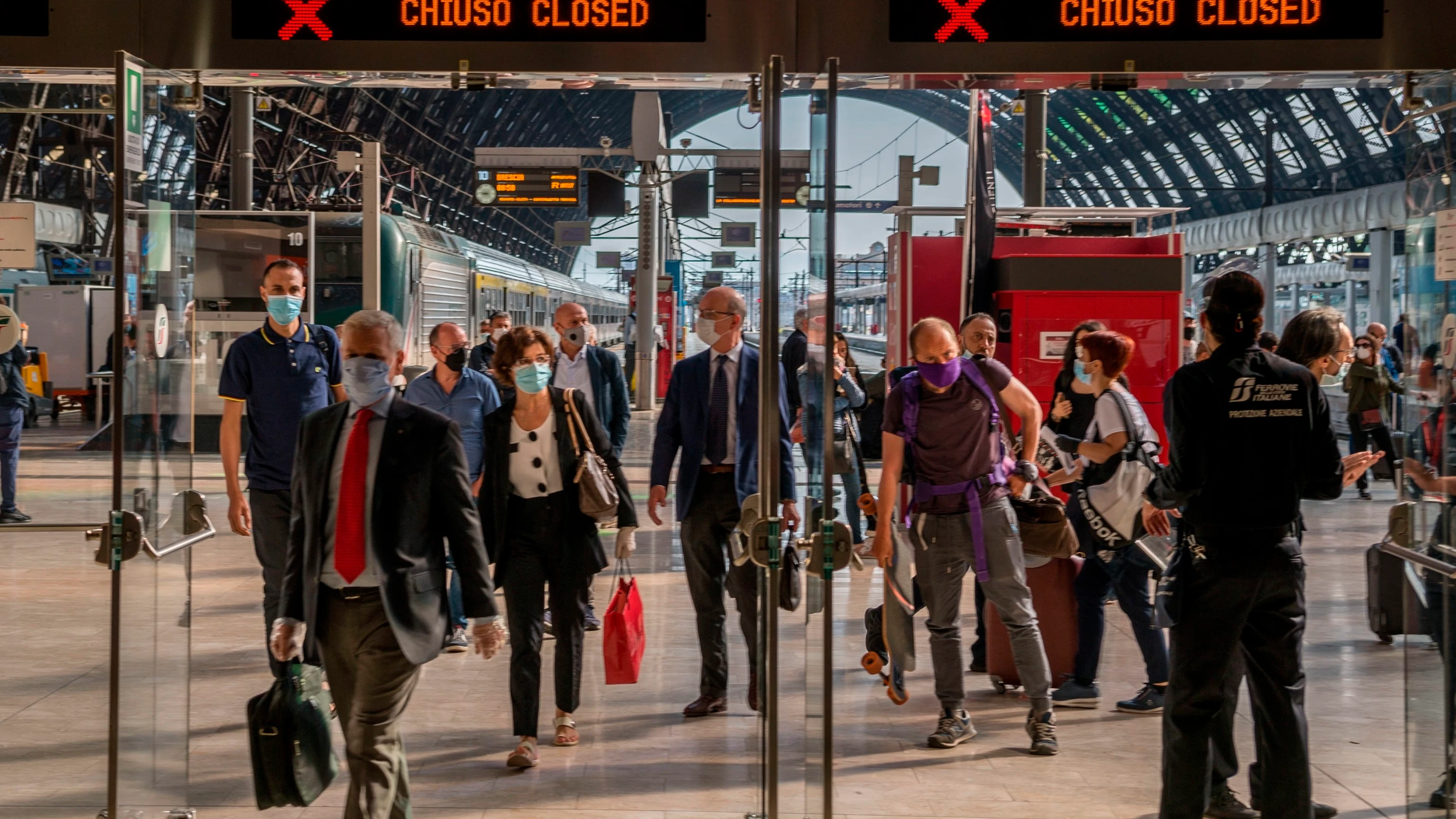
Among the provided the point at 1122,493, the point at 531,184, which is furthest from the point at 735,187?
the point at 1122,493

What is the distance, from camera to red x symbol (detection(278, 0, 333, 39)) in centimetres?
422

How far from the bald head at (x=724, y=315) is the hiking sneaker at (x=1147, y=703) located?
230cm

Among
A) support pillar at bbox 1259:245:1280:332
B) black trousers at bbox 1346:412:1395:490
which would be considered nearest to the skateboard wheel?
black trousers at bbox 1346:412:1395:490

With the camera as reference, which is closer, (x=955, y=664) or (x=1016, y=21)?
(x=1016, y=21)

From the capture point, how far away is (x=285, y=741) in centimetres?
388

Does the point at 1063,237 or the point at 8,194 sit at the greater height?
the point at 8,194

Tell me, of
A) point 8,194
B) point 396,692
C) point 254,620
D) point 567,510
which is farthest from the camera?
point 8,194

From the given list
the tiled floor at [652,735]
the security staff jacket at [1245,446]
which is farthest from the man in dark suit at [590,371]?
the security staff jacket at [1245,446]

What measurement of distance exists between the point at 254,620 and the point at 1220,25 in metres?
6.07

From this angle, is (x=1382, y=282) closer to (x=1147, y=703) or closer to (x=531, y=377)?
(x=1147, y=703)

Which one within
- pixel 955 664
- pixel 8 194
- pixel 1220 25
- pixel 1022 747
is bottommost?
pixel 1022 747

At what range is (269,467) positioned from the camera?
5461mm

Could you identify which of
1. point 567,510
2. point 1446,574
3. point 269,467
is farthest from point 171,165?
point 1446,574

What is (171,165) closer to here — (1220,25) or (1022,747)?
(1220,25)
